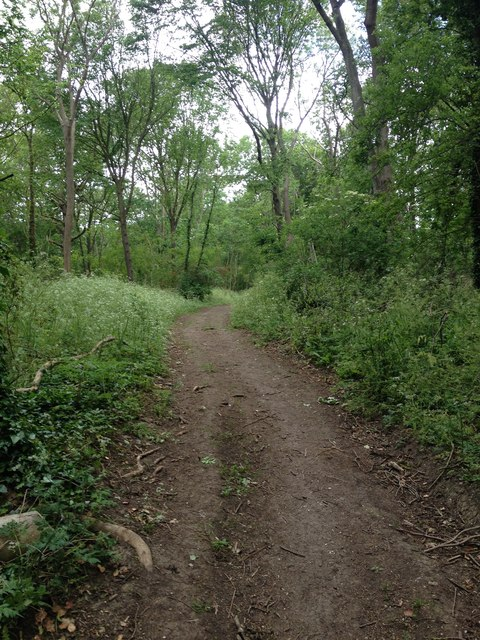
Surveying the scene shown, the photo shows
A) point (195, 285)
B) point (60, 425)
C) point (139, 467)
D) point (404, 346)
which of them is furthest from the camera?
point (195, 285)

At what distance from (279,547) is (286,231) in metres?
12.2

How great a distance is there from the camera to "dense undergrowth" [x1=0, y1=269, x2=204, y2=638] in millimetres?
2871

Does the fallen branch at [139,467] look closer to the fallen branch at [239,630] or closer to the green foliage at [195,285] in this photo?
the fallen branch at [239,630]

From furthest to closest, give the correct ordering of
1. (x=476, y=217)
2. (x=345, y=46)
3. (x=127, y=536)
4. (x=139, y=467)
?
1. (x=345, y=46)
2. (x=476, y=217)
3. (x=139, y=467)
4. (x=127, y=536)

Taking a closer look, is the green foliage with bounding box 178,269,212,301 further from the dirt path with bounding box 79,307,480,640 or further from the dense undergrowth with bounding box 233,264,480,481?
the dirt path with bounding box 79,307,480,640

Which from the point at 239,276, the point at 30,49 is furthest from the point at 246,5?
the point at 239,276

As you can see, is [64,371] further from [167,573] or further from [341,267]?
[341,267]

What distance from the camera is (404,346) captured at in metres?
6.74

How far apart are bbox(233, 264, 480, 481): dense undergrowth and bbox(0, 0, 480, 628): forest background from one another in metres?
0.04

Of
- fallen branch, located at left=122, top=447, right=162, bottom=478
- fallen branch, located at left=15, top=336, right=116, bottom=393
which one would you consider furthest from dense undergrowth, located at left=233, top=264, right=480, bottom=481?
fallen branch, located at left=15, top=336, right=116, bottom=393

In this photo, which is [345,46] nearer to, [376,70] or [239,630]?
[376,70]

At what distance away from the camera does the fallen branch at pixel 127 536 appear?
3.31m

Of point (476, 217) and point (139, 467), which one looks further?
point (476, 217)

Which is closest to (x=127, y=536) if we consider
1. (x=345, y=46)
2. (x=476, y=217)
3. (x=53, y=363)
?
(x=53, y=363)
